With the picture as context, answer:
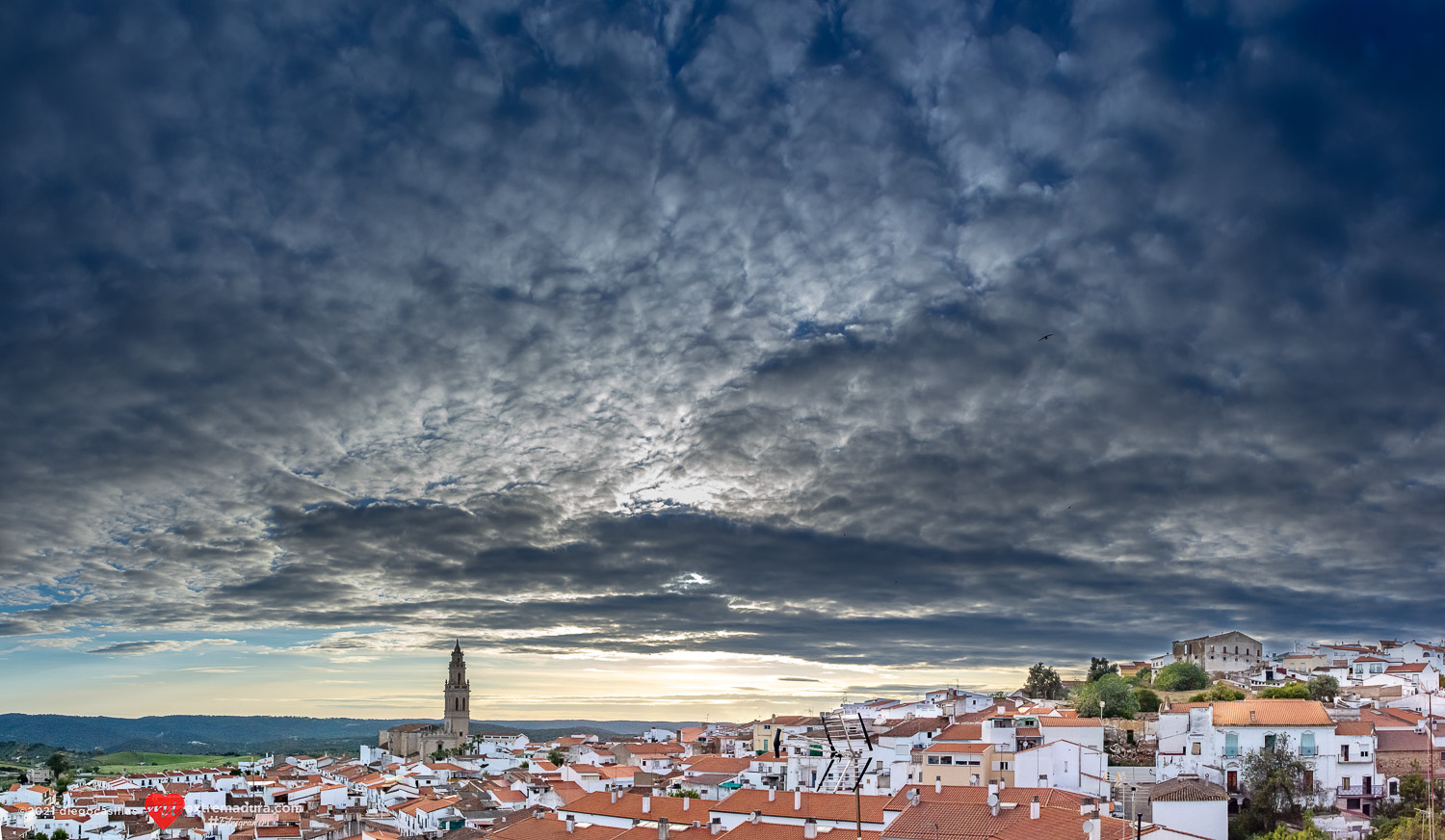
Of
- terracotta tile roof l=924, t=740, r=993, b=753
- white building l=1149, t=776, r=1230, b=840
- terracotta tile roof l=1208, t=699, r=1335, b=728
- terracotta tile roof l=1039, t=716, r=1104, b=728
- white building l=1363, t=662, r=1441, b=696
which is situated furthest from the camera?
white building l=1363, t=662, r=1441, b=696

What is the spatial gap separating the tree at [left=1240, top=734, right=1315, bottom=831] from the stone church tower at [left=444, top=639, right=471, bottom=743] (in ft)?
402

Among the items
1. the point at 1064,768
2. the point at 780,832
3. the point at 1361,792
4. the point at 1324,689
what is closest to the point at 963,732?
the point at 1064,768

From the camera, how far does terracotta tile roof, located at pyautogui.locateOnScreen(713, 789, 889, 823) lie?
4772 cm

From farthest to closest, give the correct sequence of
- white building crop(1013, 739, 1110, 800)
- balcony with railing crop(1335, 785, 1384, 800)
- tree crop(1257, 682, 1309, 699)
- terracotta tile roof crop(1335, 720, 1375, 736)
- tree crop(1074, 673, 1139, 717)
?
tree crop(1074, 673, 1139, 717) → tree crop(1257, 682, 1309, 699) → white building crop(1013, 739, 1110, 800) → terracotta tile roof crop(1335, 720, 1375, 736) → balcony with railing crop(1335, 785, 1384, 800)

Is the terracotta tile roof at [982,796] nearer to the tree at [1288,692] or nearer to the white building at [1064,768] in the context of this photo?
the white building at [1064,768]

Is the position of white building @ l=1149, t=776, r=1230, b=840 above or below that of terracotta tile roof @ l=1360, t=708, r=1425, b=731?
below

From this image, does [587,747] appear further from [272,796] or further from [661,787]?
[661,787]

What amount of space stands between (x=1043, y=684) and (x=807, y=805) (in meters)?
53.1

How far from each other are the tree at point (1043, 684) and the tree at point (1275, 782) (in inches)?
1789

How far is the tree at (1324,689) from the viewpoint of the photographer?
7038 cm

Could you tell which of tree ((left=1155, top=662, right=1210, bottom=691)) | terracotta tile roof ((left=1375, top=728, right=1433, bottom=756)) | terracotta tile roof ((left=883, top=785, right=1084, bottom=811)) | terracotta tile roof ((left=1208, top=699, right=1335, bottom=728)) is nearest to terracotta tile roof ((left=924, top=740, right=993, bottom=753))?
terracotta tile roof ((left=883, top=785, right=1084, bottom=811))

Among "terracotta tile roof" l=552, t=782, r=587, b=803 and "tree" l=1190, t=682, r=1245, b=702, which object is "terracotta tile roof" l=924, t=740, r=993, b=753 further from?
"terracotta tile roof" l=552, t=782, r=587, b=803

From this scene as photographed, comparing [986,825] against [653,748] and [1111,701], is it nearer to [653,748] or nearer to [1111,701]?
[1111,701]

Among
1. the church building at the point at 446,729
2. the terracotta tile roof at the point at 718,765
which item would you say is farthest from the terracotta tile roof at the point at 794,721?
the church building at the point at 446,729
